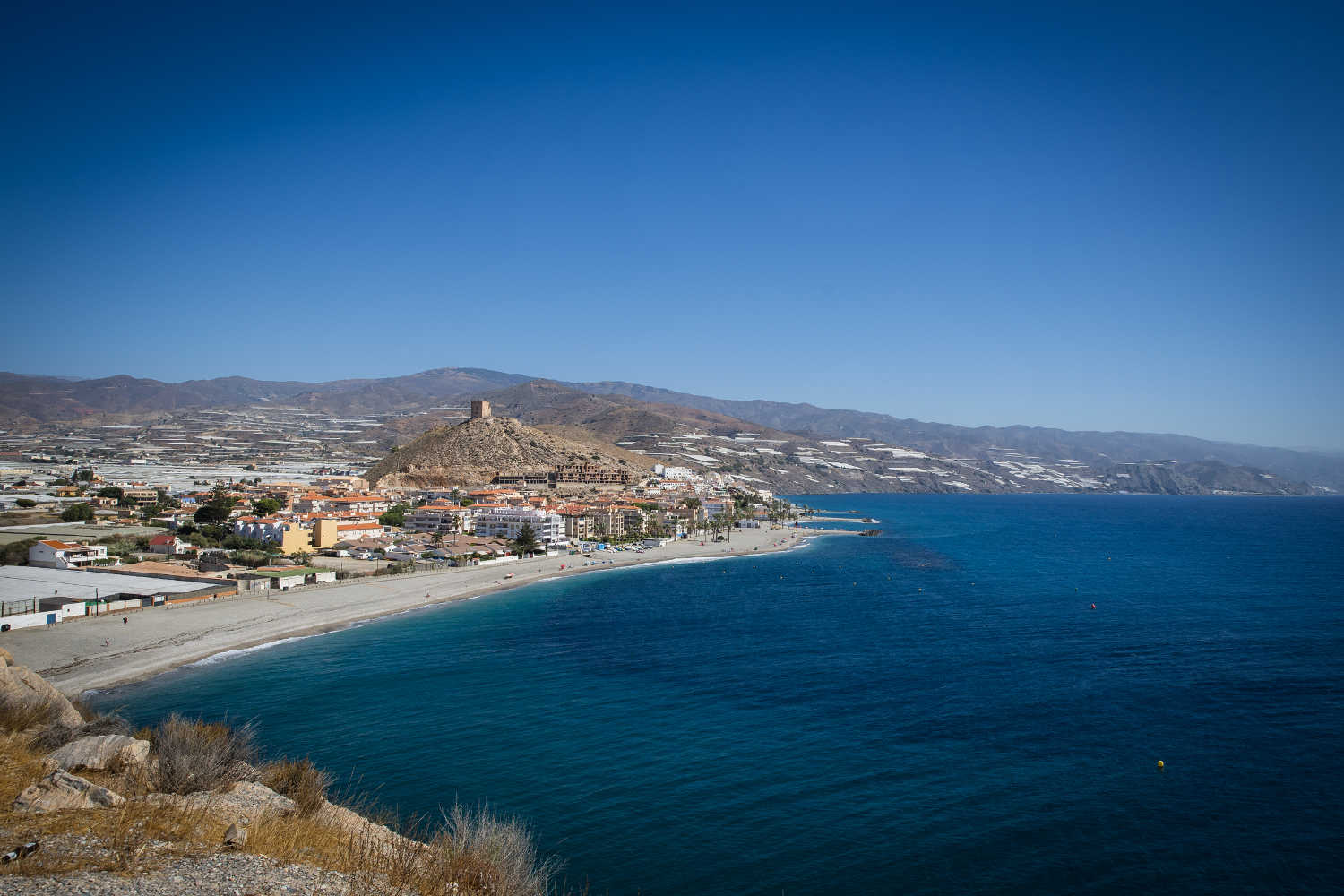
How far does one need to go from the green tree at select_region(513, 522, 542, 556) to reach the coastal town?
0.11 metres

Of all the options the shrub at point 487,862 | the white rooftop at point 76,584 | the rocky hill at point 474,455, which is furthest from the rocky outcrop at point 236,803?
the rocky hill at point 474,455

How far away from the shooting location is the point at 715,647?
77.3 ft

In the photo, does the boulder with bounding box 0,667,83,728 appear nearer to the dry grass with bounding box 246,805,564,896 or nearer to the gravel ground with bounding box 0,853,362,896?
the dry grass with bounding box 246,805,564,896

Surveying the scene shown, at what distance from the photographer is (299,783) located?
30.4 ft

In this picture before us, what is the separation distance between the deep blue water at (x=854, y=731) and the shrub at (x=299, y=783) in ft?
7.18

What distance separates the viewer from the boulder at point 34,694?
37.2 feet

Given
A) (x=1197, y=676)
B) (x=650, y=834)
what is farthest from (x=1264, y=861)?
(x=1197, y=676)

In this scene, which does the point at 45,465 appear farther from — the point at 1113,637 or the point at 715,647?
the point at 1113,637

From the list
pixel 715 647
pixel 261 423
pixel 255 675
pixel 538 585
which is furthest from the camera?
pixel 261 423

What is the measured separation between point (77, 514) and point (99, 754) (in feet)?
162

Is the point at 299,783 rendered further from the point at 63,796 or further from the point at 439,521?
the point at 439,521

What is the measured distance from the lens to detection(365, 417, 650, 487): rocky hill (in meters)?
84.9

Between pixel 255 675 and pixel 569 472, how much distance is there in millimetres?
69060

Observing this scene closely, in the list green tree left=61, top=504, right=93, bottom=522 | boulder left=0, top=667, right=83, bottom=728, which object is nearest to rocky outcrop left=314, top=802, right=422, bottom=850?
boulder left=0, top=667, right=83, bottom=728
